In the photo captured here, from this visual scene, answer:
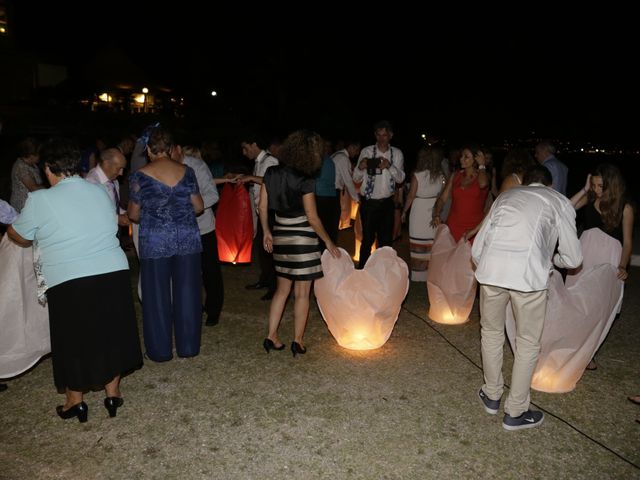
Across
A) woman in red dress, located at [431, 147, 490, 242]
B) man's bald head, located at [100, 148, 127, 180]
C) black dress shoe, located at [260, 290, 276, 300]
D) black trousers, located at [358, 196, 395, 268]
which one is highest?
man's bald head, located at [100, 148, 127, 180]

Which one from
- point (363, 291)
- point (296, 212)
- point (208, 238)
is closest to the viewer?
point (296, 212)

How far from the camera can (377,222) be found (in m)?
6.50

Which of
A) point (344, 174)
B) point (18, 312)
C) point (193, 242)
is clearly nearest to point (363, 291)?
point (193, 242)

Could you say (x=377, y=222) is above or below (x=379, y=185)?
below

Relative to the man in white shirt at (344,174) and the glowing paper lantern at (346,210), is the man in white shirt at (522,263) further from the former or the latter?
the glowing paper lantern at (346,210)


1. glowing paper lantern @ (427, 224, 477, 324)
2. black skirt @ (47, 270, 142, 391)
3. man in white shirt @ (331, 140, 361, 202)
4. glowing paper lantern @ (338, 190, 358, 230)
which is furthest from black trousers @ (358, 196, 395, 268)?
black skirt @ (47, 270, 142, 391)

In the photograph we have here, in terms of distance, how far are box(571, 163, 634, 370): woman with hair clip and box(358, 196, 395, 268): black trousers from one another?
8.55ft

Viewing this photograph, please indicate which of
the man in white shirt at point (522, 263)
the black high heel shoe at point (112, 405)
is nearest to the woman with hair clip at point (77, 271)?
the black high heel shoe at point (112, 405)

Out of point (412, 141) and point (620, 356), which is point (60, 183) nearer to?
point (620, 356)

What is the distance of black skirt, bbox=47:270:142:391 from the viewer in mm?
3299

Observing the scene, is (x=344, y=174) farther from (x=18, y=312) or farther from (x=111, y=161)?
(x=18, y=312)

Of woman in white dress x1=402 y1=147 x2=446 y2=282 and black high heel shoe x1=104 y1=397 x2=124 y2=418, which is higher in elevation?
woman in white dress x1=402 y1=147 x2=446 y2=282

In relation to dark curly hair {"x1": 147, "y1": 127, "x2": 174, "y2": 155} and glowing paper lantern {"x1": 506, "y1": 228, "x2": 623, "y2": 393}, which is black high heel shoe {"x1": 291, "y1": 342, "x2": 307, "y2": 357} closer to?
glowing paper lantern {"x1": 506, "y1": 228, "x2": 623, "y2": 393}

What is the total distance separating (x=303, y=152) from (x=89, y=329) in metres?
1.98
